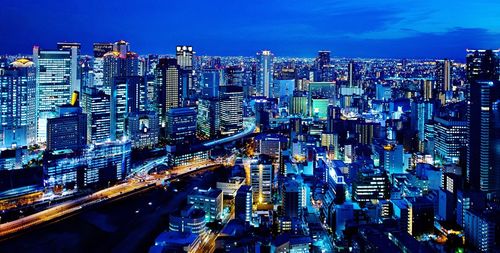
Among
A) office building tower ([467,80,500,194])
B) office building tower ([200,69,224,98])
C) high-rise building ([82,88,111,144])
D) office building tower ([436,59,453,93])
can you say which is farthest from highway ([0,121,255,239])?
office building tower ([436,59,453,93])

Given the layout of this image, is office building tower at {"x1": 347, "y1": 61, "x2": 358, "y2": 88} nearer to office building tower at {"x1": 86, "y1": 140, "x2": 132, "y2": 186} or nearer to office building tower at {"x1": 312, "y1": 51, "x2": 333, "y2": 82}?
office building tower at {"x1": 312, "y1": 51, "x2": 333, "y2": 82}

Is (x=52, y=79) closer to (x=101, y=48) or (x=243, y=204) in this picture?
(x=101, y=48)

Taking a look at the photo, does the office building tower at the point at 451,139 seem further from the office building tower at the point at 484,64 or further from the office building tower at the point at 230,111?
the office building tower at the point at 230,111

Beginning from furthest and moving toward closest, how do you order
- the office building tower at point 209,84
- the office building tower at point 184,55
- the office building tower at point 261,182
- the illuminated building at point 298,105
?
1. the office building tower at point 184,55
2. the illuminated building at point 298,105
3. the office building tower at point 209,84
4. the office building tower at point 261,182

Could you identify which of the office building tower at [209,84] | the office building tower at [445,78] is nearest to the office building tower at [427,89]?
the office building tower at [445,78]

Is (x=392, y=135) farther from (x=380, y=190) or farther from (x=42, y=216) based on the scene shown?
(x=42, y=216)

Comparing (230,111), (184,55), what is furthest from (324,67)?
(230,111)
